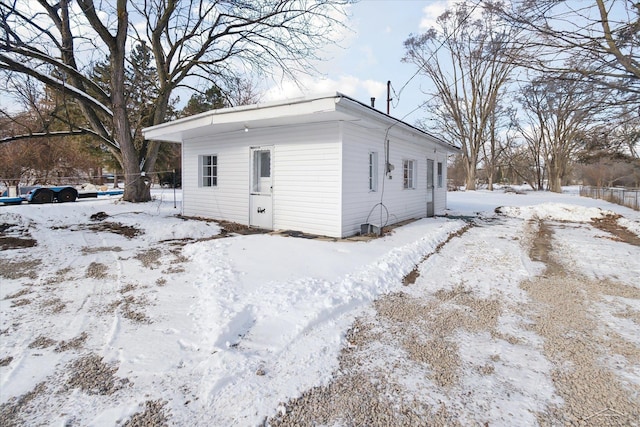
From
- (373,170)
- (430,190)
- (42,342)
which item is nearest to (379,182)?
(373,170)

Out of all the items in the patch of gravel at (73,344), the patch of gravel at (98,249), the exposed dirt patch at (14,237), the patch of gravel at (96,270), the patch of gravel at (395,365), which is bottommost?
the patch of gravel at (395,365)

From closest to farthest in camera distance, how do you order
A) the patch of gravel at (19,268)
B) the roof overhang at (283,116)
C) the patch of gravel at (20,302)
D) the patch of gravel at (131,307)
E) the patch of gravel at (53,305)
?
the patch of gravel at (131,307), the patch of gravel at (53,305), the patch of gravel at (20,302), the patch of gravel at (19,268), the roof overhang at (283,116)

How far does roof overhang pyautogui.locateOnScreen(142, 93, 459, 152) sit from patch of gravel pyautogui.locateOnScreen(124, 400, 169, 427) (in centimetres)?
483

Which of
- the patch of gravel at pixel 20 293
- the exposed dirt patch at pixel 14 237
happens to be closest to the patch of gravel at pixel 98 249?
the exposed dirt patch at pixel 14 237

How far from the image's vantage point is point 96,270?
475cm

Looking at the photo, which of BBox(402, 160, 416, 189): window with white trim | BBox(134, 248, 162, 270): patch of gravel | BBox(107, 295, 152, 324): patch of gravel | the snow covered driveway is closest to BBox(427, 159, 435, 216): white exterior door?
BBox(402, 160, 416, 189): window with white trim

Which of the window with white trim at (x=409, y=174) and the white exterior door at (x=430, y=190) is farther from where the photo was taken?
the white exterior door at (x=430, y=190)

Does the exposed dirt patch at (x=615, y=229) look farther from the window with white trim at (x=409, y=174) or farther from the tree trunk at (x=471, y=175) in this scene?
the tree trunk at (x=471, y=175)

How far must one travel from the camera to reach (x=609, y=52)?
651cm

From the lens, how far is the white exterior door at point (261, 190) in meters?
8.05

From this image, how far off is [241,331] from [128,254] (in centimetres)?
380

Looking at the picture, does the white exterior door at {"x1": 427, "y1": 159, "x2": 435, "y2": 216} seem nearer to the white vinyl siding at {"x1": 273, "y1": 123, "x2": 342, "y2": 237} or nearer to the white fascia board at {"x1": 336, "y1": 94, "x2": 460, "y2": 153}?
the white fascia board at {"x1": 336, "y1": 94, "x2": 460, "y2": 153}

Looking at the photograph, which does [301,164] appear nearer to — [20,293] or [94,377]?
[20,293]

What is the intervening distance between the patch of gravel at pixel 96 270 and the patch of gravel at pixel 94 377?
2335 millimetres
